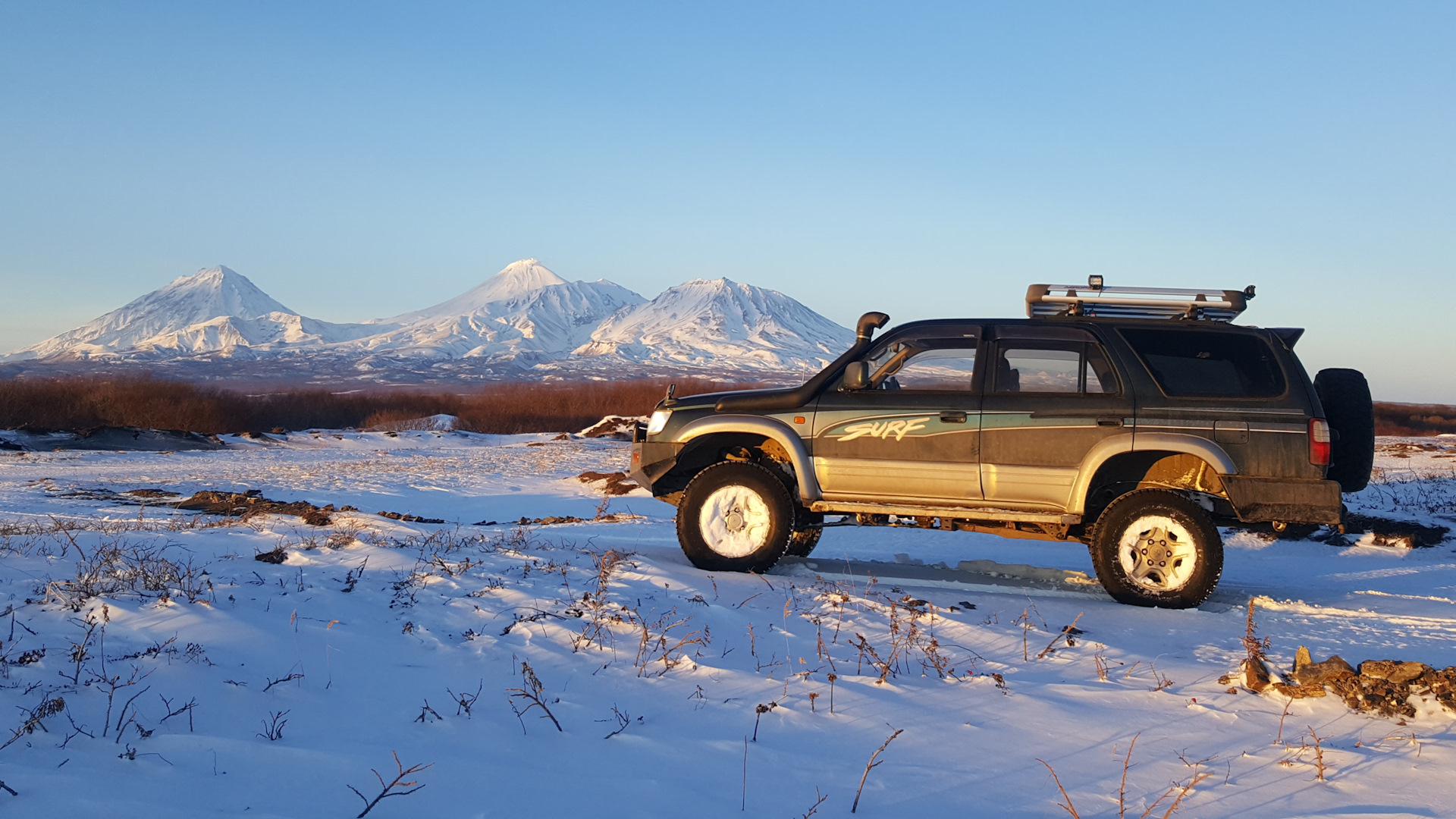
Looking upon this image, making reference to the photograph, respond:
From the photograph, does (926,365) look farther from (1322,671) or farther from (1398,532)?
(1398,532)

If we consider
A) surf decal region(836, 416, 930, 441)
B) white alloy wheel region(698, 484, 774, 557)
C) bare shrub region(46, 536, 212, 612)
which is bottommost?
bare shrub region(46, 536, 212, 612)

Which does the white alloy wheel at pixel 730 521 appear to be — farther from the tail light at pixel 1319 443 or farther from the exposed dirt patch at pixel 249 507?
the exposed dirt patch at pixel 249 507

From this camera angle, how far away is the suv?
21.5 feet

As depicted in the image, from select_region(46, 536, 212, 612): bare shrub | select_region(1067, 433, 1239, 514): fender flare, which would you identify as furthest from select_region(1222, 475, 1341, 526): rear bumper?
select_region(46, 536, 212, 612): bare shrub

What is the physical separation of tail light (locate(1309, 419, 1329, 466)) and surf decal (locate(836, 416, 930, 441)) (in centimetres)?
264

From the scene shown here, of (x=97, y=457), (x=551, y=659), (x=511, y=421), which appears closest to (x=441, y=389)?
(x=511, y=421)

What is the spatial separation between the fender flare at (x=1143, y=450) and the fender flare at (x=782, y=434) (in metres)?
1.95

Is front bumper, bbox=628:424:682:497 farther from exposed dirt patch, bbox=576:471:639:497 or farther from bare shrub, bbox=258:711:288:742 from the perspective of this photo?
exposed dirt patch, bbox=576:471:639:497

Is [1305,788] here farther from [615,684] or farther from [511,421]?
[511,421]

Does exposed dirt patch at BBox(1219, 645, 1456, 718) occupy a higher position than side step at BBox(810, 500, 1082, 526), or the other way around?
side step at BBox(810, 500, 1082, 526)

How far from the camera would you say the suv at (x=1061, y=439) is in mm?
6559

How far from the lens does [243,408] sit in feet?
159

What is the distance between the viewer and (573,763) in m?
3.61

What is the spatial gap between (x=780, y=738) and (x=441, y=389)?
180825mm
